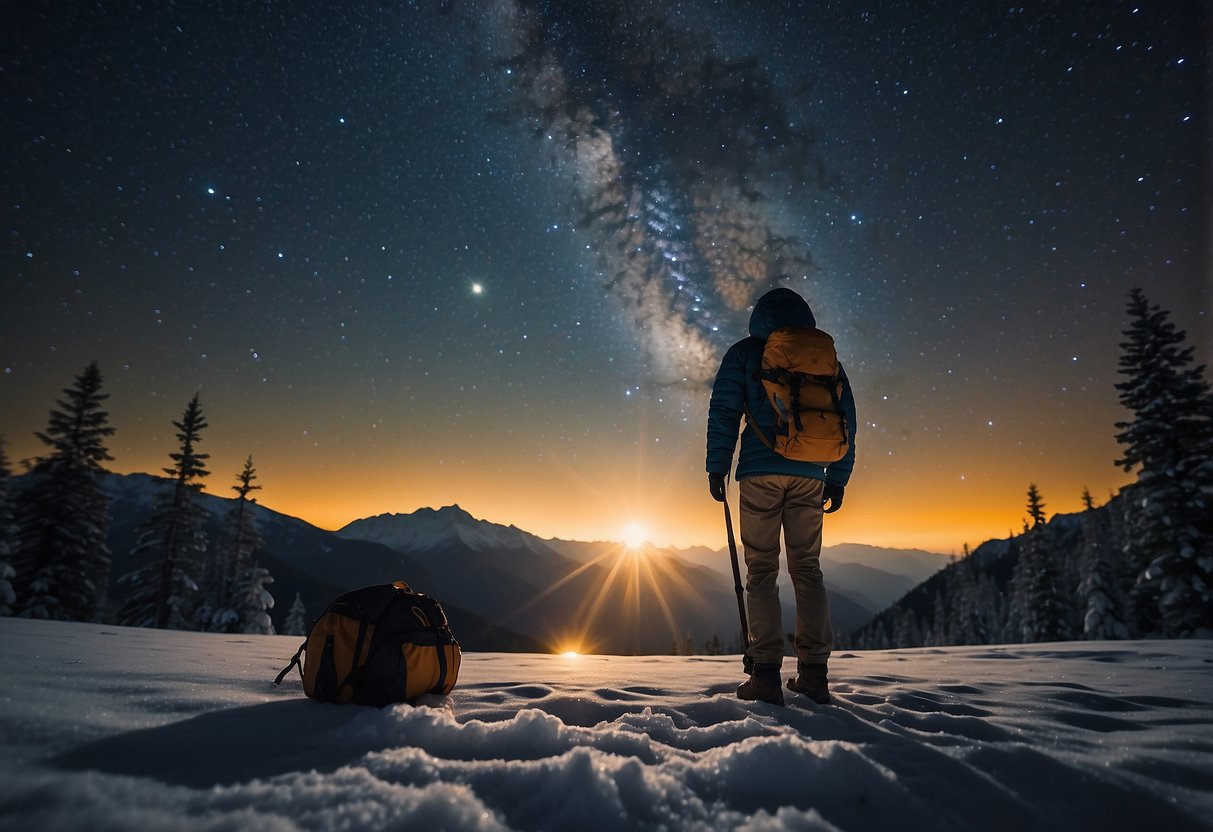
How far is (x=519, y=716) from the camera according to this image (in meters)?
2.06

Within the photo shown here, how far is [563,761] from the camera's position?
5.14 ft

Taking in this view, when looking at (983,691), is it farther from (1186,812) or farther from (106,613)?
(106,613)

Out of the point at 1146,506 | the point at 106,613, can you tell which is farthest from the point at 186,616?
the point at 1146,506

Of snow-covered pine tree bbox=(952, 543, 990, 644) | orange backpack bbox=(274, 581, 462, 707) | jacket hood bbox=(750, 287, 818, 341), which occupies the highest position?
jacket hood bbox=(750, 287, 818, 341)

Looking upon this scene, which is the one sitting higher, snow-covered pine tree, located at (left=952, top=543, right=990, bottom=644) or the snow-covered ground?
the snow-covered ground

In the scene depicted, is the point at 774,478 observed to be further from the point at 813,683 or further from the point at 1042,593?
the point at 1042,593

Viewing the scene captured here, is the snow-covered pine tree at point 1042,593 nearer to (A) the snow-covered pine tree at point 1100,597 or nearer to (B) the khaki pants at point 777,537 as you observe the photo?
(A) the snow-covered pine tree at point 1100,597

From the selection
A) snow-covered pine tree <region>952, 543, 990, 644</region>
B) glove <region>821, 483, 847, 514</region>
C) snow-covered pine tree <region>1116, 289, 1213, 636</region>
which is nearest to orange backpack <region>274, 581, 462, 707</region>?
glove <region>821, 483, 847, 514</region>

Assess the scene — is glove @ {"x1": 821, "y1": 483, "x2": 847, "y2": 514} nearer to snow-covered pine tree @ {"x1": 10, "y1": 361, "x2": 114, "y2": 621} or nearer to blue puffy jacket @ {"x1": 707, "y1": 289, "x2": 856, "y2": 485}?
blue puffy jacket @ {"x1": 707, "y1": 289, "x2": 856, "y2": 485}

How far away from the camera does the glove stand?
4.14m

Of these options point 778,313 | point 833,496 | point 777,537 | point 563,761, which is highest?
point 778,313

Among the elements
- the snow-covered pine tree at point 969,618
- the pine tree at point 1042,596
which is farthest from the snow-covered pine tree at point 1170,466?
the snow-covered pine tree at point 969,618

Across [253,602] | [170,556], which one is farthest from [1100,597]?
[170,556]

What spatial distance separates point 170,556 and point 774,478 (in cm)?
3141
